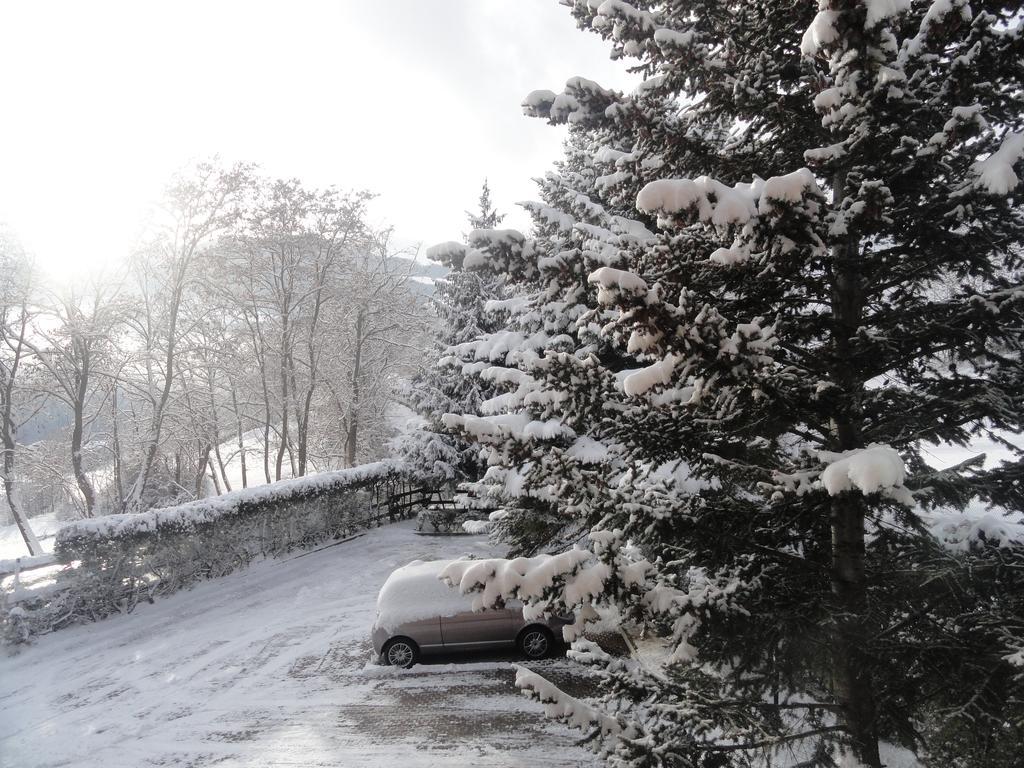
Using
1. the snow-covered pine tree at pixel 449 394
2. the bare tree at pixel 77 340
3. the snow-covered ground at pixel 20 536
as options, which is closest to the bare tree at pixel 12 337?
the bare tree at pixel 77 340

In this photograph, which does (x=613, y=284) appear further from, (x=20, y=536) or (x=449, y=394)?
(x=20, y=536)

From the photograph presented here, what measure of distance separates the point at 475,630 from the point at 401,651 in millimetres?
1479

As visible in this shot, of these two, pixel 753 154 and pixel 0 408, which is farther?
pixel 0 408

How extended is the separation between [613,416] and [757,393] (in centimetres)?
95

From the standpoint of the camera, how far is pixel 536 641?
10648 millimetres

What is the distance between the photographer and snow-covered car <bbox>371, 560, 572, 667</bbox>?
412 inches

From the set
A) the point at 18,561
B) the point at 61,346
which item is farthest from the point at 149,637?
the point at 61,346

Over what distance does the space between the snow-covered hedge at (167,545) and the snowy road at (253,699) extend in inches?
24.2

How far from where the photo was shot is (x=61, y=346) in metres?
20.5

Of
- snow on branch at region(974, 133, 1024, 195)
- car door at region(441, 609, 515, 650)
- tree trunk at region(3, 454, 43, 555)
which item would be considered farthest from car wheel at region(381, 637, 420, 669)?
tree trunk at region(3, 454, 43, 555)

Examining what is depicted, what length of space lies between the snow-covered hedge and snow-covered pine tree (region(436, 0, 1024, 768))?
14.7 meters

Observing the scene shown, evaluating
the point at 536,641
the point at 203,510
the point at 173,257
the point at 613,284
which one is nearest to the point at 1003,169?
the point at 613,284

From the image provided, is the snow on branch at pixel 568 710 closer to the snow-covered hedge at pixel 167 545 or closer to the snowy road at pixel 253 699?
the snowy road at pixel 253 699

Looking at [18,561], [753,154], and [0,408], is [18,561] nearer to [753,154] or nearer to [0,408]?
[0,408]
